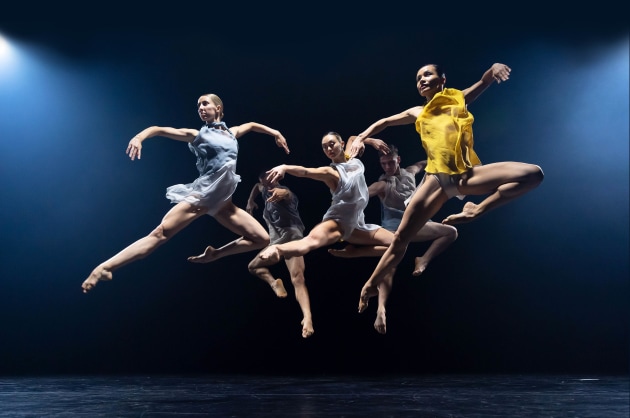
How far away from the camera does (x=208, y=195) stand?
611cm

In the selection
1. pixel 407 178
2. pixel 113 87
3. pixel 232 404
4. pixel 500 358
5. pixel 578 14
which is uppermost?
pixel 578 14

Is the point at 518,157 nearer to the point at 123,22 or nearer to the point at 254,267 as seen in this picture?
the point at 254,267

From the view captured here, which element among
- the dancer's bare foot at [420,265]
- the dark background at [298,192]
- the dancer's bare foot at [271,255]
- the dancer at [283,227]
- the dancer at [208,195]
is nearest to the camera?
the dancer's bare foot at [271,255]

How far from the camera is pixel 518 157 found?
748 cm

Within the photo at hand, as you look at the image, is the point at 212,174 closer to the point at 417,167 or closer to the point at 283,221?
the point at 283,221

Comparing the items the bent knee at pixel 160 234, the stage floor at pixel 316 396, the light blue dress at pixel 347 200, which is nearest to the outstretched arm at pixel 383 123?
the light blue dress at pixel 347 200

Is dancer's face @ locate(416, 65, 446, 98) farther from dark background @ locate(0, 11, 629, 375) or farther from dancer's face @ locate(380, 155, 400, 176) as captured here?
dark background @ locate(0, 11, 629, 375)

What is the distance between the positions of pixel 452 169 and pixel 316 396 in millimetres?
1740

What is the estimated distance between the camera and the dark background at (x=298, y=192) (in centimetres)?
739

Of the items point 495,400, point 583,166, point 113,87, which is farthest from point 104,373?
point 583,166

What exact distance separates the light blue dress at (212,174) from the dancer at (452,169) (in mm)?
1482

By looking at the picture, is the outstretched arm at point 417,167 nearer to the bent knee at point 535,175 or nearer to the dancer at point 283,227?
the dancer at point 283,227

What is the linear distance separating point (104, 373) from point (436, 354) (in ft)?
10.1

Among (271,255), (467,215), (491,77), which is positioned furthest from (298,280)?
(491,77)
